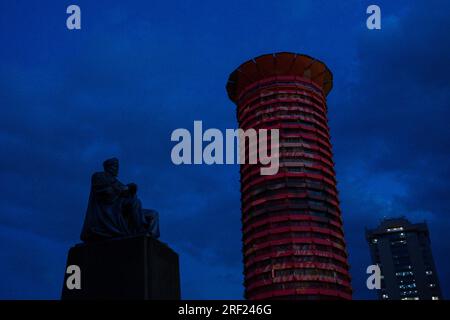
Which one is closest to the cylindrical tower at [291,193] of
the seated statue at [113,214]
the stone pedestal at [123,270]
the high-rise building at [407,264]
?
the high-rise building at [407,264]

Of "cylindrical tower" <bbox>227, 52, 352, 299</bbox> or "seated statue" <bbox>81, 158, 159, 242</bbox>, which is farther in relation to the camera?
"cylindrical tower" <bbox>227, 52, 352, 299</bbox>

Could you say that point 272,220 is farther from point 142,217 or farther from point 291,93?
point 142,217

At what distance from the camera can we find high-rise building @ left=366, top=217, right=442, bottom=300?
190375mm

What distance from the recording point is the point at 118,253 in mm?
11914

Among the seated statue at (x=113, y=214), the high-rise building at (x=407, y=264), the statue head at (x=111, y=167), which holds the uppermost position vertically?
the high-rise building at (x=407, y=264)

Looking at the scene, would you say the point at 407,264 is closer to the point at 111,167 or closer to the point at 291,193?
the point at 291,193

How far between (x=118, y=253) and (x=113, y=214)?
A: 1.40 m

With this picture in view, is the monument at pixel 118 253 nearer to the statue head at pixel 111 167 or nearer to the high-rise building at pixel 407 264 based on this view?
the statue head at pixel 111 167

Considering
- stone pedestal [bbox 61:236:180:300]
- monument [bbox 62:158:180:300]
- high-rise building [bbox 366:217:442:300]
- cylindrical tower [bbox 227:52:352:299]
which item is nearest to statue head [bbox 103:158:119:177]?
monument [bbox 62:158:180:300]

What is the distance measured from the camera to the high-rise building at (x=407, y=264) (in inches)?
7495

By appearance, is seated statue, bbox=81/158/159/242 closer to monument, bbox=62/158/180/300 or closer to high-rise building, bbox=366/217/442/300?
monument, bbox=62/158/180/300

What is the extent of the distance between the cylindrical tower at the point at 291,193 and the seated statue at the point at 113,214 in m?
106

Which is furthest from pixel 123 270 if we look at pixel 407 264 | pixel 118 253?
pixel 407 264

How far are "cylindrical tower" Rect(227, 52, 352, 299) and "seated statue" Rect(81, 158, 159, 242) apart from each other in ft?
348
